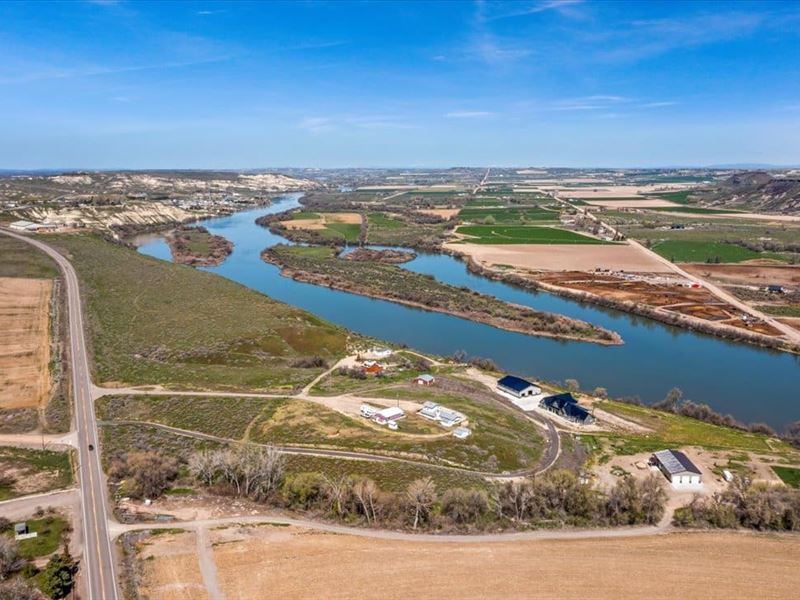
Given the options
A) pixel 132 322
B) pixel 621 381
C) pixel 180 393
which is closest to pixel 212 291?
pixel 132 322

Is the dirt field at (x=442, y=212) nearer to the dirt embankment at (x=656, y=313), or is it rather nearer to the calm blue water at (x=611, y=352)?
the dirt embankment at (x=656, y=313)

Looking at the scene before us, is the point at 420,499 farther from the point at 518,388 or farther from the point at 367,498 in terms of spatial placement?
the point at 518,388

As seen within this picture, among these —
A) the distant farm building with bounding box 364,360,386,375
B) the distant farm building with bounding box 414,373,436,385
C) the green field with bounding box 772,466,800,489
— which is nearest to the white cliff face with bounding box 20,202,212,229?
the distant farm building with bounding box 364,360,386,375

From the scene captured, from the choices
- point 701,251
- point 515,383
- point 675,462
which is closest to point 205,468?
point 515,383

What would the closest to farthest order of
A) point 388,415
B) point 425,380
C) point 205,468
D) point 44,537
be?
point 44,537
point 205,468
point 388,415
point 425,380

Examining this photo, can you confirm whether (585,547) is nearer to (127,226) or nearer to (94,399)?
(94,399)

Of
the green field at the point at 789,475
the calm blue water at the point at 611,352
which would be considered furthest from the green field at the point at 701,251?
the green field at the point at 789,475

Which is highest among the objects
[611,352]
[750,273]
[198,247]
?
[198,247]

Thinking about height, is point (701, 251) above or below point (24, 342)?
above
